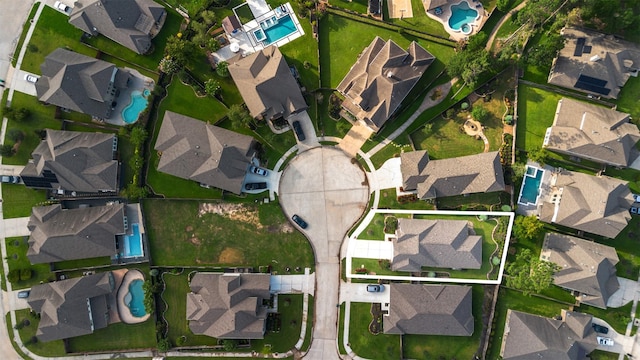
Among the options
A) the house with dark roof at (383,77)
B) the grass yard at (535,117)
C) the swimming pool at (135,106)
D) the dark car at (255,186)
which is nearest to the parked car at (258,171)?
the dark car at (255,186)

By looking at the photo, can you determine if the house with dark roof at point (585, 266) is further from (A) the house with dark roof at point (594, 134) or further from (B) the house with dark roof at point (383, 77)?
(B) the house with dark roof at point (383, 77)

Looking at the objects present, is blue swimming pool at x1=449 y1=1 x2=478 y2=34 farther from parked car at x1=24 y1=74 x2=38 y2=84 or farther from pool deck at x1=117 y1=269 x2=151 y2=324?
parked car at x1=24 y1=74 x2=38 y2=84

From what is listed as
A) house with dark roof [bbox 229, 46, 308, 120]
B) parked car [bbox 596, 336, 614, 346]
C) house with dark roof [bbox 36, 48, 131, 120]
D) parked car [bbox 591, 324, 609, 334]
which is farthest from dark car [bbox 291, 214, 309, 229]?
parked car [bbox 596, 336, 614, 346]

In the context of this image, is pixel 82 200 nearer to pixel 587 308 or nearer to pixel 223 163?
pixel 223 163

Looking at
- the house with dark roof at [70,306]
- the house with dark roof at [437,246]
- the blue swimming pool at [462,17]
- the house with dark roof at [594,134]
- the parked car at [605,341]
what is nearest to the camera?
the house with dark roof at [594,134]

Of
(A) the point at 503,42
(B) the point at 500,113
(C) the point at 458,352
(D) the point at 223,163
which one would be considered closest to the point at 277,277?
(D) the point at 223,163

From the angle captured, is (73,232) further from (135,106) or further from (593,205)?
(593,205)
